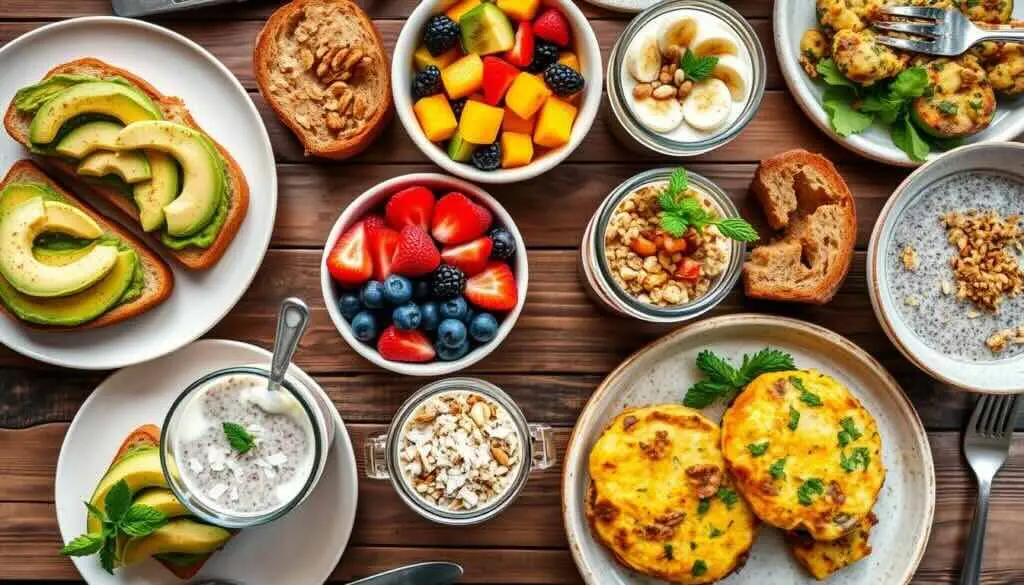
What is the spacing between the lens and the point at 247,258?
6.49 feet

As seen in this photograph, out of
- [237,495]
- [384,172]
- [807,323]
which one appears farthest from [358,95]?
[807,323]

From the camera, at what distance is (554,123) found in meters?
1.86

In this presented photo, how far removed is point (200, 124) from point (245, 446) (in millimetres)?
757

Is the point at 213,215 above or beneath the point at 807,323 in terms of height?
above

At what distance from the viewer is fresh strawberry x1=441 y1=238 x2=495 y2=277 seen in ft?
6.12

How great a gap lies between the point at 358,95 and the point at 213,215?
1.33ft

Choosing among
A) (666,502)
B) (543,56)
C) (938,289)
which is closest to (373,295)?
(543,56)

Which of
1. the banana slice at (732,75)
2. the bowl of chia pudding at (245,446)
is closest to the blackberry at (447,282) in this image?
the bowl of chia pudding at (245,446)

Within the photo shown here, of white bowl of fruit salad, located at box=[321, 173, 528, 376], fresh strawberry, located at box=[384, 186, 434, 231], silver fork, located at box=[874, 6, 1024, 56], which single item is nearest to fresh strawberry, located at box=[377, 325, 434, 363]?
white bowl of fruit salad, located at box=[321, 173, 528, 376]

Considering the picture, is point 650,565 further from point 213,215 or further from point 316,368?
point 213,215

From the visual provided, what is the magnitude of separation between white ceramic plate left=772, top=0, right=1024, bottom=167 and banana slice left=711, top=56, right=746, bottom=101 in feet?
0.58

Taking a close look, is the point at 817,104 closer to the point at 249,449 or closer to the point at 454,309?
the point at 454,309

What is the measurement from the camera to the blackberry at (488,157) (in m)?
1.87

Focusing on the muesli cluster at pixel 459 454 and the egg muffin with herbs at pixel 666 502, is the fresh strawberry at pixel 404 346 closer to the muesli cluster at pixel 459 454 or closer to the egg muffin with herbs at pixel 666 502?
the muesli cluster at pixel 459 454
